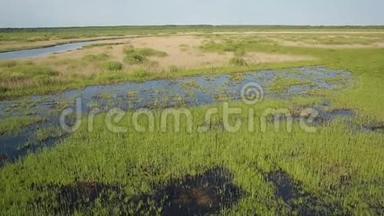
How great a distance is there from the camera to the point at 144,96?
21.5 m

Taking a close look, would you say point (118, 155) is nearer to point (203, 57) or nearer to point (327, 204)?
point (327, 204)

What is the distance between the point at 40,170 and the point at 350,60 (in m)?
38.0

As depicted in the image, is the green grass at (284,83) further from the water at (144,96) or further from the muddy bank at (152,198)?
the muddy bank at (152,198)

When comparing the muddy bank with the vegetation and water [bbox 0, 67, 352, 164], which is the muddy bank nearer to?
water [bbox 0, 67, 352, 164]

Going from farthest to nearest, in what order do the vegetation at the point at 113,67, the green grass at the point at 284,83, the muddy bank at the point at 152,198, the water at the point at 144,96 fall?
the vegetation at the point at 113,67 < the green grass at the point at 284,83 < the water at the point at 144,96 < the muddy bank at the point at 152,198

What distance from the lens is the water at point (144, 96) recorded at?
1512 cm

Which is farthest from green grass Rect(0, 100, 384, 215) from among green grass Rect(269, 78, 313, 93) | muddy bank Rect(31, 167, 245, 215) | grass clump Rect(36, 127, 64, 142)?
green grass Rect(269, 78, 313, 93)

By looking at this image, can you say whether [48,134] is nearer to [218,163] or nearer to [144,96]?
[218,163]

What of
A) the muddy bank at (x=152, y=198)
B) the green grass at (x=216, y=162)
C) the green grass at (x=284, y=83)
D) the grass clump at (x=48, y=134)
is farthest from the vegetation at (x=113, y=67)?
the muddy bank at (x=152, y=198)

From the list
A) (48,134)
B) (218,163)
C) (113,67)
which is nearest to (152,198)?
(218,163)

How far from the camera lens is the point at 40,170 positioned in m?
10.3

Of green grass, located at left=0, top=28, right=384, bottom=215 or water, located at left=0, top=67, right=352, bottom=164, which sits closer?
green grass, located at left=0, top=28, right=384, bottom=215

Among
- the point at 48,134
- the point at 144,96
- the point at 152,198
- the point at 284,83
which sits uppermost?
the point at 284,83

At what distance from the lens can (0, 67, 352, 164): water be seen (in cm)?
1512
